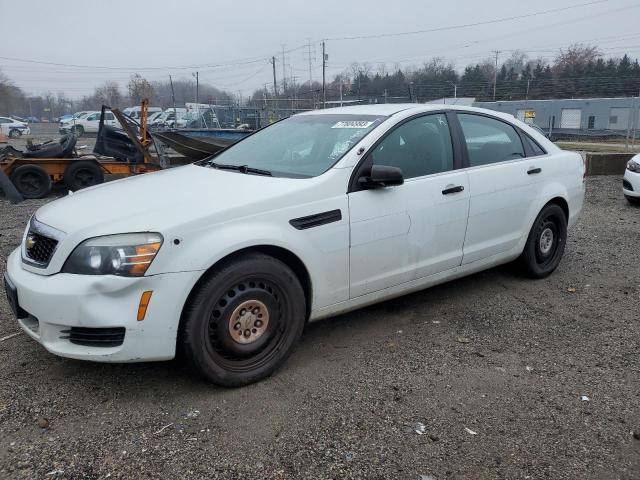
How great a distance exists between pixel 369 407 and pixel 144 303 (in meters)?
1.31

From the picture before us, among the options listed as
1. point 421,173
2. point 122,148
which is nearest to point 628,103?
point 122,148

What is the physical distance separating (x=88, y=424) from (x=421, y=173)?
2.61m

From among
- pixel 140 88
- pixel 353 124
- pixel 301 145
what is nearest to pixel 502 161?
pixel 353 124

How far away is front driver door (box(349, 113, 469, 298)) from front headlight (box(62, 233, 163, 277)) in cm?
125

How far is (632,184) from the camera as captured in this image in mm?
8680

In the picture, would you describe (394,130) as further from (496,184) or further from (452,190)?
(496,184)

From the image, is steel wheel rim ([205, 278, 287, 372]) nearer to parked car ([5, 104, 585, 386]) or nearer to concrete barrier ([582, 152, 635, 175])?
parked car ([5, 104, 585, 386])

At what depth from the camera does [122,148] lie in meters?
11.8

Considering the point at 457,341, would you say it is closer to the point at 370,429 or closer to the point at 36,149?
the point at 370,429

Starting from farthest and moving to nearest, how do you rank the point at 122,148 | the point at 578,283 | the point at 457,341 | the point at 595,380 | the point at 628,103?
the point at 628,103
the point at 122,148
the point at 578,283
the point at 457,341
the point at 595,380

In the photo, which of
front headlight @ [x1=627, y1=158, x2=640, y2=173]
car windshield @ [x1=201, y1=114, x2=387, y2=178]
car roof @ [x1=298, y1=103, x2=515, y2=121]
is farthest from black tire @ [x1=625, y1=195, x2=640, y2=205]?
car windshield @ [x1=201, y1=114, x2=387, y2=178]

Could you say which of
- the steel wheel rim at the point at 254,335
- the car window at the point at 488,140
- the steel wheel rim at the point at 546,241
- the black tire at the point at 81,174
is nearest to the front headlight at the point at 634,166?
the steel wheel rim at the point at 546,241

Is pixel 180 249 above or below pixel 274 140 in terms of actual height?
below

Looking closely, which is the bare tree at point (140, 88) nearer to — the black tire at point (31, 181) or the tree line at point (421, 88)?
the tree line at point (421, 88)
